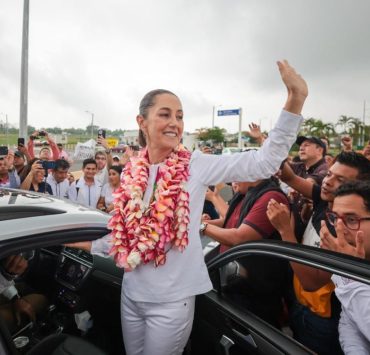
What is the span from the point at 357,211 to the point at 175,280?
1.02 metres

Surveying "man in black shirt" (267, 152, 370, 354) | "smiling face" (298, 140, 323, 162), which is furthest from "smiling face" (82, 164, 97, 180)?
"man in black shirt" (267, 152, 370, 354)

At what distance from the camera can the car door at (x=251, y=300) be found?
1.29m

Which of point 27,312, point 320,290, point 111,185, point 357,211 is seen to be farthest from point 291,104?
point 111,185

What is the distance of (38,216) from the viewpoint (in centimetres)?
152

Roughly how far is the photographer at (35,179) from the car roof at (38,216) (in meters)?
2.98

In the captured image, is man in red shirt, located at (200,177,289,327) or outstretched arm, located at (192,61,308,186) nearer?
outstretched arm, located at (192,61,308,186)

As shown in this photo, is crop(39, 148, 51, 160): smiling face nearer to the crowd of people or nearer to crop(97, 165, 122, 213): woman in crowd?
crop(97, 165, 122, 213): woman in crowd

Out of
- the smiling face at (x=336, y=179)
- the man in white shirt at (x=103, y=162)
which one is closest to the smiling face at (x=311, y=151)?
the smiling face at (x=336, y=179)

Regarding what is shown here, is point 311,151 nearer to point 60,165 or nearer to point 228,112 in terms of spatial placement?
point 60,165

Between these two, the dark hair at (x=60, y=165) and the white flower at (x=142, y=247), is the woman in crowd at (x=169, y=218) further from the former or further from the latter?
the dark hair at (x=60, y=165)

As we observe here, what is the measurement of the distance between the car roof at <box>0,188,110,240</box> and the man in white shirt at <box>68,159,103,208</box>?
3378mm

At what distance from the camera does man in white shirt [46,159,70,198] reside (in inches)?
207

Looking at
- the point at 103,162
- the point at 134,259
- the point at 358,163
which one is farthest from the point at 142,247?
the point at 103,162

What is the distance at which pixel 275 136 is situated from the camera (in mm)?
1411
